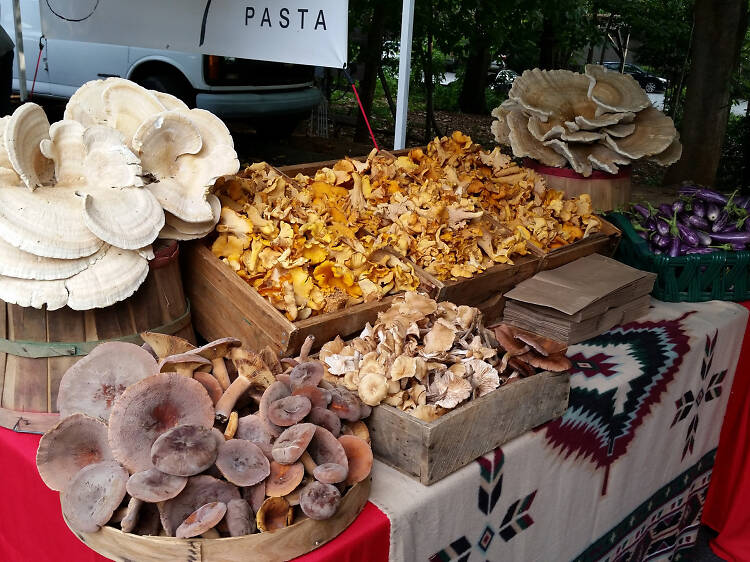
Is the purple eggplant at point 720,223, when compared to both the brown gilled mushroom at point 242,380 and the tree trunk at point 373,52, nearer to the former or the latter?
the brown gilled mushroom at point 242,380

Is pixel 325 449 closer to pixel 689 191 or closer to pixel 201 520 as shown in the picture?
pixel 201 520

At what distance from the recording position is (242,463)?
1305 mm

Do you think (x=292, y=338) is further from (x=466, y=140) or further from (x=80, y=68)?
(x=80, y=68)

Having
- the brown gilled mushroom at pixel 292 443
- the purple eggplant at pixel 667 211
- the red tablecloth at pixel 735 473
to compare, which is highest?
the purple eggplant at pixel 667 211

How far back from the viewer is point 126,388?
1414mm

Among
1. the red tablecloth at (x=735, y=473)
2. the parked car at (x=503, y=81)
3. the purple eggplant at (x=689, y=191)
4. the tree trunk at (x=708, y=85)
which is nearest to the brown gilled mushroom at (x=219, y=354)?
the red tablecloth at (x=735, y=473)

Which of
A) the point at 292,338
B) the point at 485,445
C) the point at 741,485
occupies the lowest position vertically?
the point at 741,485

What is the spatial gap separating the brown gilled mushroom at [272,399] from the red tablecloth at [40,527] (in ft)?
0.81

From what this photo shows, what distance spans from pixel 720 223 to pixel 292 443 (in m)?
2.27

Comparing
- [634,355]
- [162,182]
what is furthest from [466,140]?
[162,182]

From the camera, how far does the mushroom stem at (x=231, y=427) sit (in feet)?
4.50

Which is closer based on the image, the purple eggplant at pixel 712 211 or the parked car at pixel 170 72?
the purple eggplant at pixel 712 211

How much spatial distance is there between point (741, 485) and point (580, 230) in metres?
1.28

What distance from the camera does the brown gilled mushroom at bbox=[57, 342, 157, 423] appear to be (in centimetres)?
→ 145
